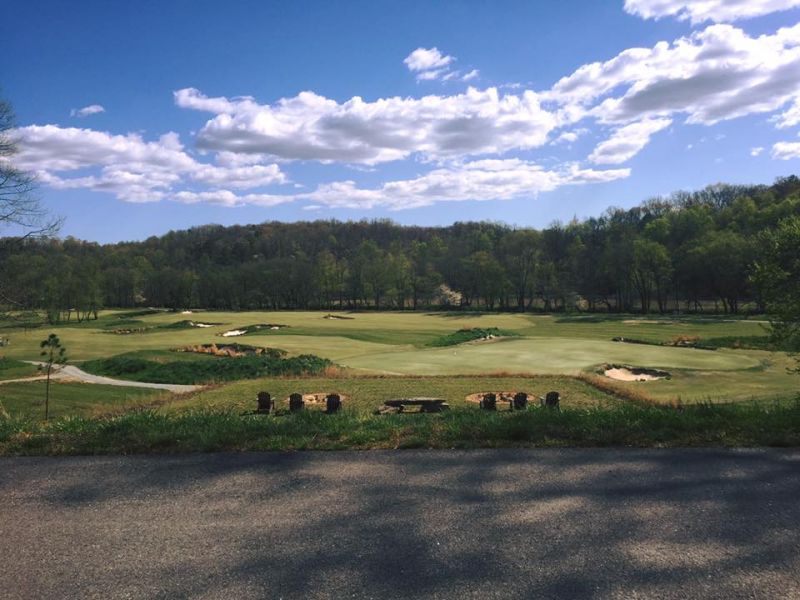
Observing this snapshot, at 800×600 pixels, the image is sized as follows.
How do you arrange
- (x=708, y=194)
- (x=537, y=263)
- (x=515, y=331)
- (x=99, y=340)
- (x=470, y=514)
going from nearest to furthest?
(x=470, y=514), (x=99, y=340), (x=515, y=331), (x=537, y=263), (x=708, y=194)

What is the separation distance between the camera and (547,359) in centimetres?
3584

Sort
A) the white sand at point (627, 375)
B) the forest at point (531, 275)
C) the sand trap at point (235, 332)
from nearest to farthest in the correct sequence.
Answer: the white sand at point (627, 375), the sand trap at point (235, 332), the forest at point (531, 275)

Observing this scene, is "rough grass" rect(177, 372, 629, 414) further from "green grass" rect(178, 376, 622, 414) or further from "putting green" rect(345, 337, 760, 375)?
"putting green" rect(345, 337, 760, 375)

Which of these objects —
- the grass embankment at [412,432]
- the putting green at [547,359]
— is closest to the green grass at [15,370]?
the putting green at [547,359]

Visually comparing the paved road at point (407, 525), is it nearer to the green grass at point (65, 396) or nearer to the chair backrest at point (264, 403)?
the chair backrest at point (264, 403)

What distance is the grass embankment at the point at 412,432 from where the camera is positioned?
Answer: 778cm

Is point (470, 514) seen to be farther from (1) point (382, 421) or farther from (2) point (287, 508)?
(1) point (382, 421)

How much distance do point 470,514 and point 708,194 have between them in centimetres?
19867

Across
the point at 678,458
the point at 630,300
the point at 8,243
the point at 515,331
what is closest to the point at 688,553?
the point at 678,458

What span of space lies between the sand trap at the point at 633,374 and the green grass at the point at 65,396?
2266 cm

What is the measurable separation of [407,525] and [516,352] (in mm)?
35101

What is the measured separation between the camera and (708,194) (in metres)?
176

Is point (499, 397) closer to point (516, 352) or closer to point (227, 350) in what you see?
point (516, 352)

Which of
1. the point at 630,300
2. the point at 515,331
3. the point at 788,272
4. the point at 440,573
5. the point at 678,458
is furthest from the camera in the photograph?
the point at 630,300
